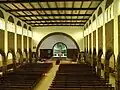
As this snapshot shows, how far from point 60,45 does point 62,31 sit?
8197 millimetres

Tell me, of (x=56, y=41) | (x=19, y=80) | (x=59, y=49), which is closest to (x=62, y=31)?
(x=56, y=41)

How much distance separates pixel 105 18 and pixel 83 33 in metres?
15.1

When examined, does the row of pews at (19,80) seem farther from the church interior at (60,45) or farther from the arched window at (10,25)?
the arched window at (10,25)

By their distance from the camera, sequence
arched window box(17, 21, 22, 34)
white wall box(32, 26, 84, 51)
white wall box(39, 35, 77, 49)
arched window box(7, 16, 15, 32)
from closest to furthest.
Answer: arched window box(7, 16, 15, 32), arched window box(17, 21, 22, 34), white wall box(32, 26, 84, 51), white wall box(39, 35, 77, 49)

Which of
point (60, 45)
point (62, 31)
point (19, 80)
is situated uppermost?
point (62, 31)

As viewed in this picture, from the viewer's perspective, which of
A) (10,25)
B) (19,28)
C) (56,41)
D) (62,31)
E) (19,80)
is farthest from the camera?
(56,41)

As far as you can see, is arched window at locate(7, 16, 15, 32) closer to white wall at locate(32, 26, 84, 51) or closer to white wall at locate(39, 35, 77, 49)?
white wall at locate(32, 26, 84, 51)

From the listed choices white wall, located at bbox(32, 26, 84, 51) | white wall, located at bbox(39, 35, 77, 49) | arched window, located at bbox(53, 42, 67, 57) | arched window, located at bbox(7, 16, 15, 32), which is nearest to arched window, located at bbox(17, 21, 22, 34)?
arched window, located at bbox(7, 16, 15, 32)

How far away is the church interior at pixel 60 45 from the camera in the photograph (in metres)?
10.4

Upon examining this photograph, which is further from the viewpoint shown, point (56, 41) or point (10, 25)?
point (56, 41)

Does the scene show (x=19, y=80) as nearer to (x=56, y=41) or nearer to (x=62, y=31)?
(x=62, y=31)

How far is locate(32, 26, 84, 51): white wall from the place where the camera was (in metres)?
28.4

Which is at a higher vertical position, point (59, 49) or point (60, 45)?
point (60, 45)

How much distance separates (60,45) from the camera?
1435 inches
